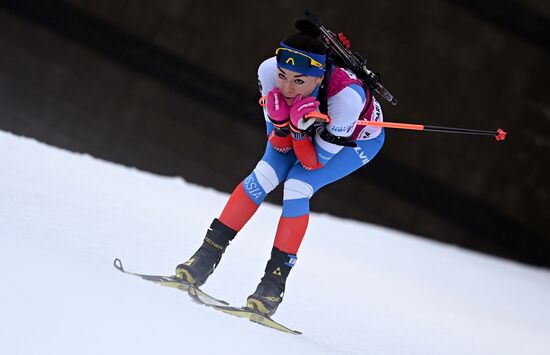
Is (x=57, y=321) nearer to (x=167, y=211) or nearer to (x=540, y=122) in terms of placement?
(x=167, y=211)

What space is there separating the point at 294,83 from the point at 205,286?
3.61 feet

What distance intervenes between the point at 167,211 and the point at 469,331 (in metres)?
1.80

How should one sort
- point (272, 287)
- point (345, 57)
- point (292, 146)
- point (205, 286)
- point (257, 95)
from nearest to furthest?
point (272, 287) → point (292, 146) → point (345, 57) → point (205, 286) → point (257, 95)

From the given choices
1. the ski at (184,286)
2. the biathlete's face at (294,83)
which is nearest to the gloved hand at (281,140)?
the biathlete's face at (294,83)

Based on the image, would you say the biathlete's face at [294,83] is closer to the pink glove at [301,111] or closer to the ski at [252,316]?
the pink glove at [301,111]

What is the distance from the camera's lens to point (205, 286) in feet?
12.8

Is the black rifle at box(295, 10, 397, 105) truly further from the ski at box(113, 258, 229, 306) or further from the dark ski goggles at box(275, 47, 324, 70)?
the ski at box(113, 258, 229, 306)

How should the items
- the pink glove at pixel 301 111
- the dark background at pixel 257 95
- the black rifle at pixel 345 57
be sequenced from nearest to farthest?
1. the pink glove at pixel 301 111
2. the black rifle at pixel 345 57
3. the dark background at pixel 257 95

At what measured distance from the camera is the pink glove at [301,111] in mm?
3164

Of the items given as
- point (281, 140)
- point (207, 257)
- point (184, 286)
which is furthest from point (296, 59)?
point (184, 286)

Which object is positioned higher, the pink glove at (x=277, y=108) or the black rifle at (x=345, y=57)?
the black rifle at (x=345, y=57)

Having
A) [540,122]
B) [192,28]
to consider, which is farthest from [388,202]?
[192,28]

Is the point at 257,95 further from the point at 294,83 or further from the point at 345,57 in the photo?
the point at 294,83

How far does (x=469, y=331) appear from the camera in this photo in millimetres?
4715
